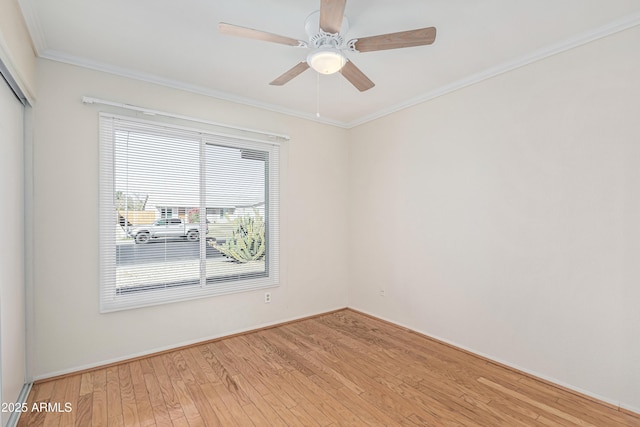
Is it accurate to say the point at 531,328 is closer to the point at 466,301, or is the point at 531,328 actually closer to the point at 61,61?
the point at 466,301

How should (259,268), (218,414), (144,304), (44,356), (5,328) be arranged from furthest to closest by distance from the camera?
1. (259,268)
2. (144,304)
3. (44,356)
4. (218,414)
5. (5,328)

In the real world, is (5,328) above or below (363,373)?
above

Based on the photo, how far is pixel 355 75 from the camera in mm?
2334

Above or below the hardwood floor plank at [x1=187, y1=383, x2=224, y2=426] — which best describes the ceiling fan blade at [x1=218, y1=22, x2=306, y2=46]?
above

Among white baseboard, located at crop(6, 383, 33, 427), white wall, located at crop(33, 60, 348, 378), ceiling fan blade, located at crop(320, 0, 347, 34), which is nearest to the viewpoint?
ceiling fan blade, located at crop(320, 0, 347, 34)

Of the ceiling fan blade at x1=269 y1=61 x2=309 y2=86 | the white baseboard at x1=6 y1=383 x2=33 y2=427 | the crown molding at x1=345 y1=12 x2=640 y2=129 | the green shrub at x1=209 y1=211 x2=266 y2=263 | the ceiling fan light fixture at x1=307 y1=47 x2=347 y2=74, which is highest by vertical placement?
the crown molding at x1=345 y1=12 x2=640 y2=129

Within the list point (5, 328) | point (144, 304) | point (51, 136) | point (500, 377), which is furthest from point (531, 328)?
point (51, 136)

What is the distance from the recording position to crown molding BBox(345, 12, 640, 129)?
2156 millimetres

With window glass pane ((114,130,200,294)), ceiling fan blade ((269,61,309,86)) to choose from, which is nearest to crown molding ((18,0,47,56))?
window glass pane ((114,130,200,294))

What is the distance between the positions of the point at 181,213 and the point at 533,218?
327 cm

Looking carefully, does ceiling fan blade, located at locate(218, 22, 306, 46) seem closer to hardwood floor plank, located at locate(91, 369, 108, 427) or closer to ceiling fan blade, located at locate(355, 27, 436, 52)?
ceiling fan blade, located at locate(355, 27, 436, 52)

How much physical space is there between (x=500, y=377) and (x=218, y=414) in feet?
7.36

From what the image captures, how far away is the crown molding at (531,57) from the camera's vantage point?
216 cm

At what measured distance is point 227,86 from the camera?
3.24 metres
